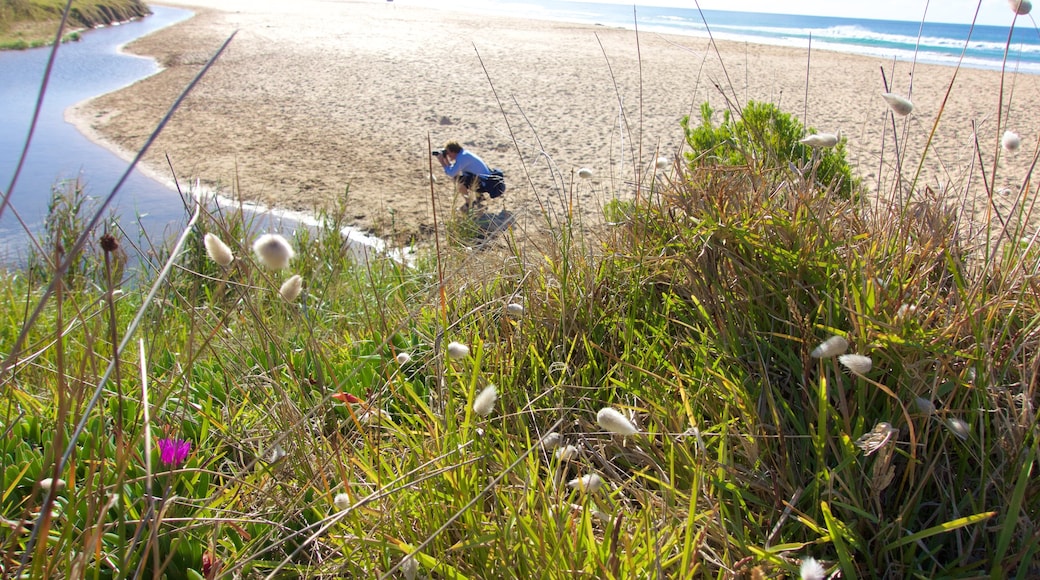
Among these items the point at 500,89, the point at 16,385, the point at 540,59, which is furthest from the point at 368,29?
the point at 16,385

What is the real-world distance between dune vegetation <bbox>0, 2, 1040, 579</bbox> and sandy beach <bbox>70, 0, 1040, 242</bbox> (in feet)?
7.10

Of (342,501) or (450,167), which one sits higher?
(342,501)

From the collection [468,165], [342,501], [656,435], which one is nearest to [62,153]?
[468,165]

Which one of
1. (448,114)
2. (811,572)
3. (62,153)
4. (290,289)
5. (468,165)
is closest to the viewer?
(811,572)

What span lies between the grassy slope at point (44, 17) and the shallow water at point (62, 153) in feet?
7.56

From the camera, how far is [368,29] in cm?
2458

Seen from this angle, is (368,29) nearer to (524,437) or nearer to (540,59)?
(540,59)

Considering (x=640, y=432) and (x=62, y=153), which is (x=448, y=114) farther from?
(x=640, y=432)

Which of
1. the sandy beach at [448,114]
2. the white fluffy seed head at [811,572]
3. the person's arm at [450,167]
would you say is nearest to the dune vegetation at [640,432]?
the white fluffy seed head at [811,572]

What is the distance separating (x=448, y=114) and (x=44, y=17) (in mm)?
22349

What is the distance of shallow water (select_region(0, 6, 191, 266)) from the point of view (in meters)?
6.82

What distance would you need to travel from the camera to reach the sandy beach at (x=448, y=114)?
775 centimetres

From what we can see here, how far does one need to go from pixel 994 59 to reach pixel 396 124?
29455 mm

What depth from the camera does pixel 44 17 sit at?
25.1 meters
